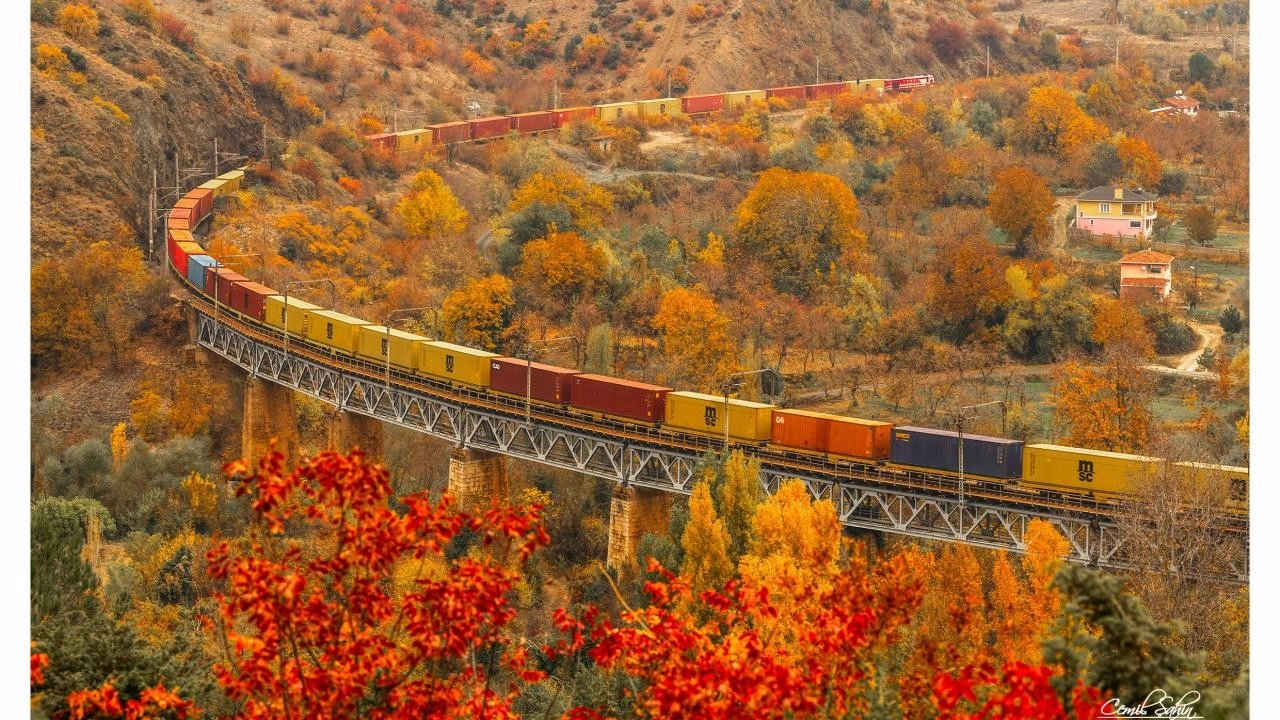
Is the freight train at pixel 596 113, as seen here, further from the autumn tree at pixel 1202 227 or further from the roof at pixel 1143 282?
the roof at pixel 1143 282

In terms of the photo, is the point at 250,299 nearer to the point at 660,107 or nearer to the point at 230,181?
the point at 230,181

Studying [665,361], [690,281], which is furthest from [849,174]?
[665,361]

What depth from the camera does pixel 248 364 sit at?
6431 centimetres

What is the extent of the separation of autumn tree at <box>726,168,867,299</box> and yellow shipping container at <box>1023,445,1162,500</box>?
37308 millimetres

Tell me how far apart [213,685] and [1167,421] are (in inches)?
1695

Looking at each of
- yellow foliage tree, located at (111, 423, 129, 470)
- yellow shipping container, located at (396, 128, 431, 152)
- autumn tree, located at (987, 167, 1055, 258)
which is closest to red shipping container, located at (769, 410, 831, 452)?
yellow foliage tree, located at (111, 423, 129, 470)

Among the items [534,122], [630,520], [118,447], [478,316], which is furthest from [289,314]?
[534,122]

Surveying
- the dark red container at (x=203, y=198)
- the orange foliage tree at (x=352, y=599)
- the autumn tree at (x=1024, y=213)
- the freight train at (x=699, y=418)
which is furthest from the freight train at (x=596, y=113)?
the orange foliage tree at (x=352, y=599)

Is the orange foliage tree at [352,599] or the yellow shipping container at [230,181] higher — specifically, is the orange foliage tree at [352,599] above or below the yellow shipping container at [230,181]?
below

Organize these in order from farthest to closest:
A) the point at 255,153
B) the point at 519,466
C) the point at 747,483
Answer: the point at 255,153 → the point at 519,466 → the point at 747,483

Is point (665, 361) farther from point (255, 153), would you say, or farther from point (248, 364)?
point (255, 153)

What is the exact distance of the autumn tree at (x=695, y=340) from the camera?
6562 cm

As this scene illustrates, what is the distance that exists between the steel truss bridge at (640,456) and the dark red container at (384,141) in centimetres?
3757

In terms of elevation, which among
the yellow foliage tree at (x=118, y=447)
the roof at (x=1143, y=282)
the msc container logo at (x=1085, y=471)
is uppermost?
the roof at (x=1143, y=282)
